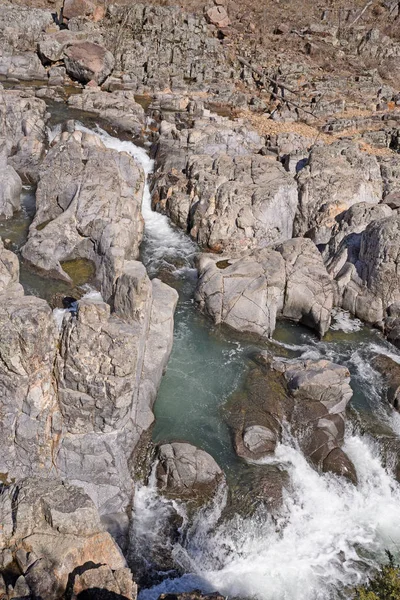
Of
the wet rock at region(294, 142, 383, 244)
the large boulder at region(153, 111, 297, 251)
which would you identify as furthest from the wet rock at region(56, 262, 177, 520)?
the wet rock at region(294, 142, 383, 244)

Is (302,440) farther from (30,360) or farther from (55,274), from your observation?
(55,274)

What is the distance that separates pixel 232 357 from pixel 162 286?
Answer: 4490 millimetres

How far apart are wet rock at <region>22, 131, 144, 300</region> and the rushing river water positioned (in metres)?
5.31

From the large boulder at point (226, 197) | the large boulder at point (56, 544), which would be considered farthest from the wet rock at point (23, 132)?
the large boulder at point (56, 544)

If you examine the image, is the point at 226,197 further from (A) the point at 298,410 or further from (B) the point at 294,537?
(B) the point at 294,537

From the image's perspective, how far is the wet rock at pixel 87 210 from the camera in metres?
29.0

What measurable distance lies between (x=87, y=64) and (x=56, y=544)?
5083 cm

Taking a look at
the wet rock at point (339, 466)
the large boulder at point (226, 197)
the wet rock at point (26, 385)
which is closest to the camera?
the wet rock at point (26, 385)

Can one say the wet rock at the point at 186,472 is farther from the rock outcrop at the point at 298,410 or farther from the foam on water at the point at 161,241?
the foam on water at the point at 161,241

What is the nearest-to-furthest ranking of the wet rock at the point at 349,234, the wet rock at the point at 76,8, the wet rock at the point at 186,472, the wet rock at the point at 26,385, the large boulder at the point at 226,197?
the wet rock at the point at 26,385, the wet rock at the point at 186,472, the wet rock at the point at 349,234, the large boulder at the point at 226,197, the wet rock at the point at 76,8

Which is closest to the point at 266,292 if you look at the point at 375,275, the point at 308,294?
the point at 308,294

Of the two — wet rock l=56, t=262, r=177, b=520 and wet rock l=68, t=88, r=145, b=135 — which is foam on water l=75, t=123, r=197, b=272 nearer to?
wet rock l=68, t=88, r=145, b=135

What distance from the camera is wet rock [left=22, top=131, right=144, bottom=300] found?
95.2ft

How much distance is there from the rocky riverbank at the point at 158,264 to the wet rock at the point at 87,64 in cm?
20
